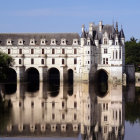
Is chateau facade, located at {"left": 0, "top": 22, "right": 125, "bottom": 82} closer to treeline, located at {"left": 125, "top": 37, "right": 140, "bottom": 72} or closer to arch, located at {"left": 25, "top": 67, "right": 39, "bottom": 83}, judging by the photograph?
arch, located at {"left": 25, "top": 67, "right": 39, "bottom": 83}

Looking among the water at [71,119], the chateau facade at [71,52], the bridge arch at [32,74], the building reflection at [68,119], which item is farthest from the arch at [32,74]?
the water at [71,119]

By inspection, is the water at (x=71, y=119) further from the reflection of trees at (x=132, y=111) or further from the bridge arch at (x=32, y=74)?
the bridge arch at (x=32, y=74)

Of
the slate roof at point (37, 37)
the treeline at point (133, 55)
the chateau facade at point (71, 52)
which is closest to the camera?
the chateau facade at point (71, 52)

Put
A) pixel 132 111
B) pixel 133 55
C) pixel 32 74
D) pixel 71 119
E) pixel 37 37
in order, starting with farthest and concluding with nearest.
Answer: pixel 133 55 → pixel 32 74 → pixel 37 37 → pixel 132 111 → pixel 71 119

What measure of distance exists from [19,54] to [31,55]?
2365 mm

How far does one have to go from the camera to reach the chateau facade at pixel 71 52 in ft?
206

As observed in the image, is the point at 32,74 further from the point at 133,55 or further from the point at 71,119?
the point at 71,119

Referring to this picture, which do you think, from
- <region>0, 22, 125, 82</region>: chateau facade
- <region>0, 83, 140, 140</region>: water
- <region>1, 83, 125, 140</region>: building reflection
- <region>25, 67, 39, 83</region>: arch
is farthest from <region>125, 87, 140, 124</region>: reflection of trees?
<region>25, 67, 39, 83</region>: arch

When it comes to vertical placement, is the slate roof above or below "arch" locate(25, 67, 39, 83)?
above

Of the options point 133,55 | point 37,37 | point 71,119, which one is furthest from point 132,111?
point 133,55

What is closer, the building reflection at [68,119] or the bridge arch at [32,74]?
the building reflection at [68,119]

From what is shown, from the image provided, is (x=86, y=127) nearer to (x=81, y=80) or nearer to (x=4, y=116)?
(x=4, y=116)

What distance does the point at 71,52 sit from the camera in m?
68.2

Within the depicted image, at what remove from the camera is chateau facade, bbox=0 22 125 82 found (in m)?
62.8
